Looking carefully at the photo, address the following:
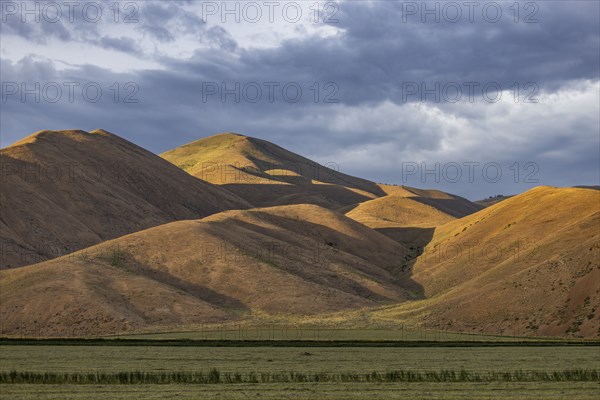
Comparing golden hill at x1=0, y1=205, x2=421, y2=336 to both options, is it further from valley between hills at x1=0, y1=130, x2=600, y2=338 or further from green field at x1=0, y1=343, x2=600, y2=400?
green field at x1=0, y1=343, x2=600, y2=400

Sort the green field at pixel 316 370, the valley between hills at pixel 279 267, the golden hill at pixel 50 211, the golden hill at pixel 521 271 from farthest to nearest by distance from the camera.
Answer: the golden hill at pixel 50 211 < the valley between hills at pixel 279 267 < the golden hill at pixel 521 271 < the green field at pixel 316 370

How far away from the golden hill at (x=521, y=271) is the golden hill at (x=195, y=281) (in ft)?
35.3

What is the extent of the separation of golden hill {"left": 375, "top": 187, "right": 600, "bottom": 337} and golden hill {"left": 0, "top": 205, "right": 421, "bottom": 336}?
35.3ft

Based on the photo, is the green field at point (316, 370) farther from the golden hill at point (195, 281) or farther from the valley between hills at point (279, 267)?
the golden hill at point (195, 281)

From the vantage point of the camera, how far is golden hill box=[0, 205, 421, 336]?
108 metres

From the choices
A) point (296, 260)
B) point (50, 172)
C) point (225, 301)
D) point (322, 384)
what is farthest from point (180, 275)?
point (322, 384)

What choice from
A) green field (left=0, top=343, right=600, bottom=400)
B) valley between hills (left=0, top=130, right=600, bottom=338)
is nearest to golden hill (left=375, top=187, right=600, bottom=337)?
valley between hills (left=0, top=130, right=600, bottom=338)

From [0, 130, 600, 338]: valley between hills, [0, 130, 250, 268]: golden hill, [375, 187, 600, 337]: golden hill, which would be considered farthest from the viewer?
[0, 130, 250, 268]: golden hill

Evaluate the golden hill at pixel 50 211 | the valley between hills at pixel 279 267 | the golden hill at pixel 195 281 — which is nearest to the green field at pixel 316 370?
the valley between hills at pixel 279 267

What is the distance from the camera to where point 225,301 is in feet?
402

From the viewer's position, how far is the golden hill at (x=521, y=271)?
321 feet

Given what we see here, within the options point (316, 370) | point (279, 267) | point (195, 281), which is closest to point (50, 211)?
point (195, 281)

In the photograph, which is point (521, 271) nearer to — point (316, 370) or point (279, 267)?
point (279, 267)

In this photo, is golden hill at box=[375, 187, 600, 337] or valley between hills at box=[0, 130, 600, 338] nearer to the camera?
golden hill at box=[375, 187, 600, 337]
